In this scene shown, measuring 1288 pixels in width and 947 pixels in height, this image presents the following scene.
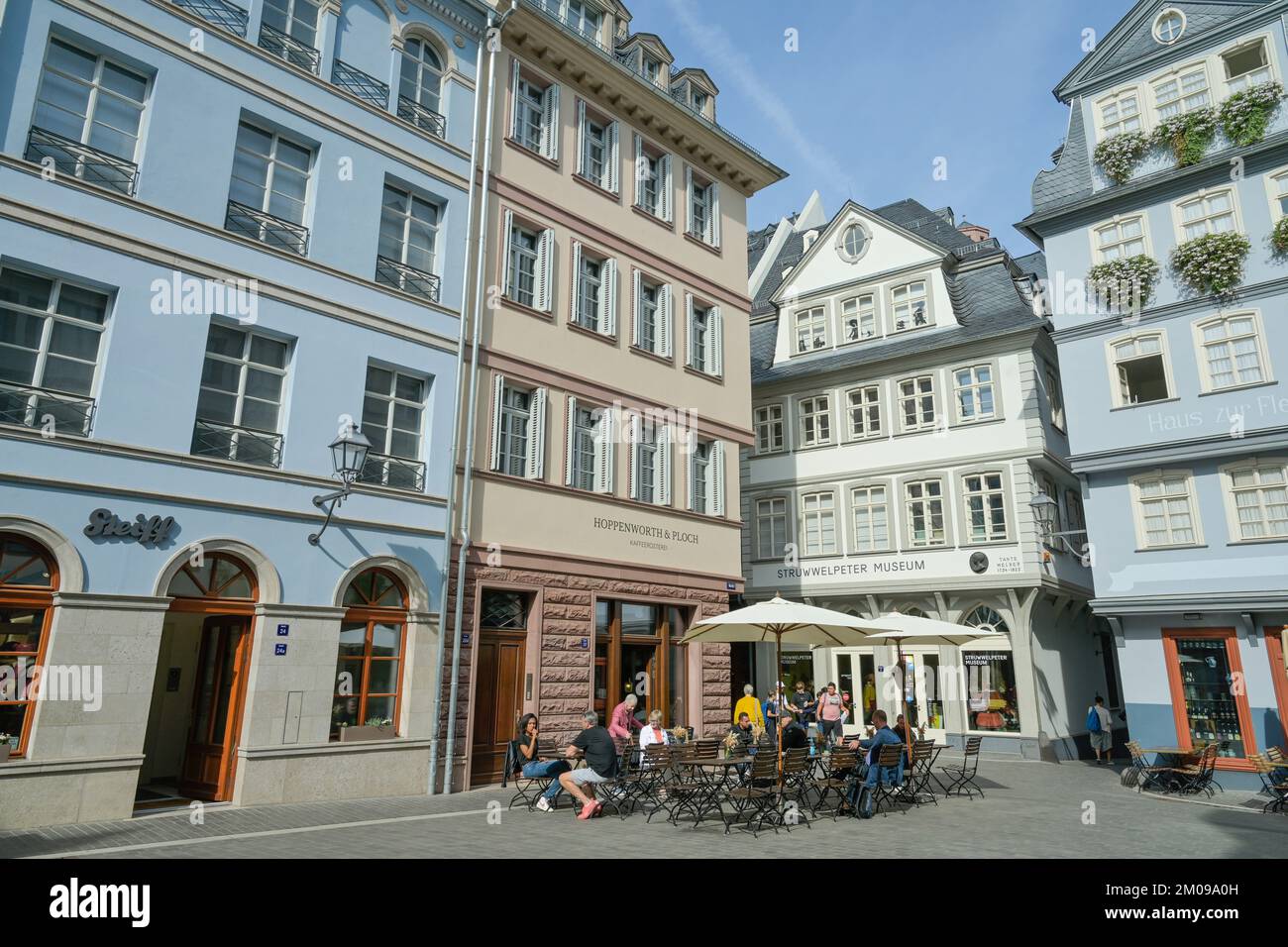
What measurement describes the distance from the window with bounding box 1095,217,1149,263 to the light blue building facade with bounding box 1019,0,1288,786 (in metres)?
0.04

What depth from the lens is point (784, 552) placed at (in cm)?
2838

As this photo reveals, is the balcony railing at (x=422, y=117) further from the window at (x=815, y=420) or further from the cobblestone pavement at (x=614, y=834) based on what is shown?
the window at (x=815, y=420)

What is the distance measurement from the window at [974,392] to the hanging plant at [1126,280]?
461cm

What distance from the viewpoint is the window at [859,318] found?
2853 cm

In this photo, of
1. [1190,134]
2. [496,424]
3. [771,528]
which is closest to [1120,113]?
[1190,134]

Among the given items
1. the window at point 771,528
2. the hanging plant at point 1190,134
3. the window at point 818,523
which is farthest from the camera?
the window at point 771,528

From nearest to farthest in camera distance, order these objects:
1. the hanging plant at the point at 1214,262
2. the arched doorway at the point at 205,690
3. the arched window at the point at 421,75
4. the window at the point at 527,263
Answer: the arched doorway at the point at 205,690 → the arched window at the point at 421,75 → the window at the point at 527,263 → the hanging plant at the point at 1214,262

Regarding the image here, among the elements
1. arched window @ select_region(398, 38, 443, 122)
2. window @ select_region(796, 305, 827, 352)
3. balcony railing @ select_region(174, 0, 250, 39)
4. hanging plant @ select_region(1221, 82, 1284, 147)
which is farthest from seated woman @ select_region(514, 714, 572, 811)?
hanging plant @ select_region(1221, 82, 1284, 147)

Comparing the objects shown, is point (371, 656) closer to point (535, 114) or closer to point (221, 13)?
point (221, 13)

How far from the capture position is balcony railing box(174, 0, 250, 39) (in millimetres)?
13273

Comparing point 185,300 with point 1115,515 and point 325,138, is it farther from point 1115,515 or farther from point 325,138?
point 1115,515

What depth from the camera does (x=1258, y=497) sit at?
18.4 meters

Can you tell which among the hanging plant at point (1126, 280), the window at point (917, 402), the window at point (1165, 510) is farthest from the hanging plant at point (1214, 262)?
the window at point (917, 402)

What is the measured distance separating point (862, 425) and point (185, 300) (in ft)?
66.6
